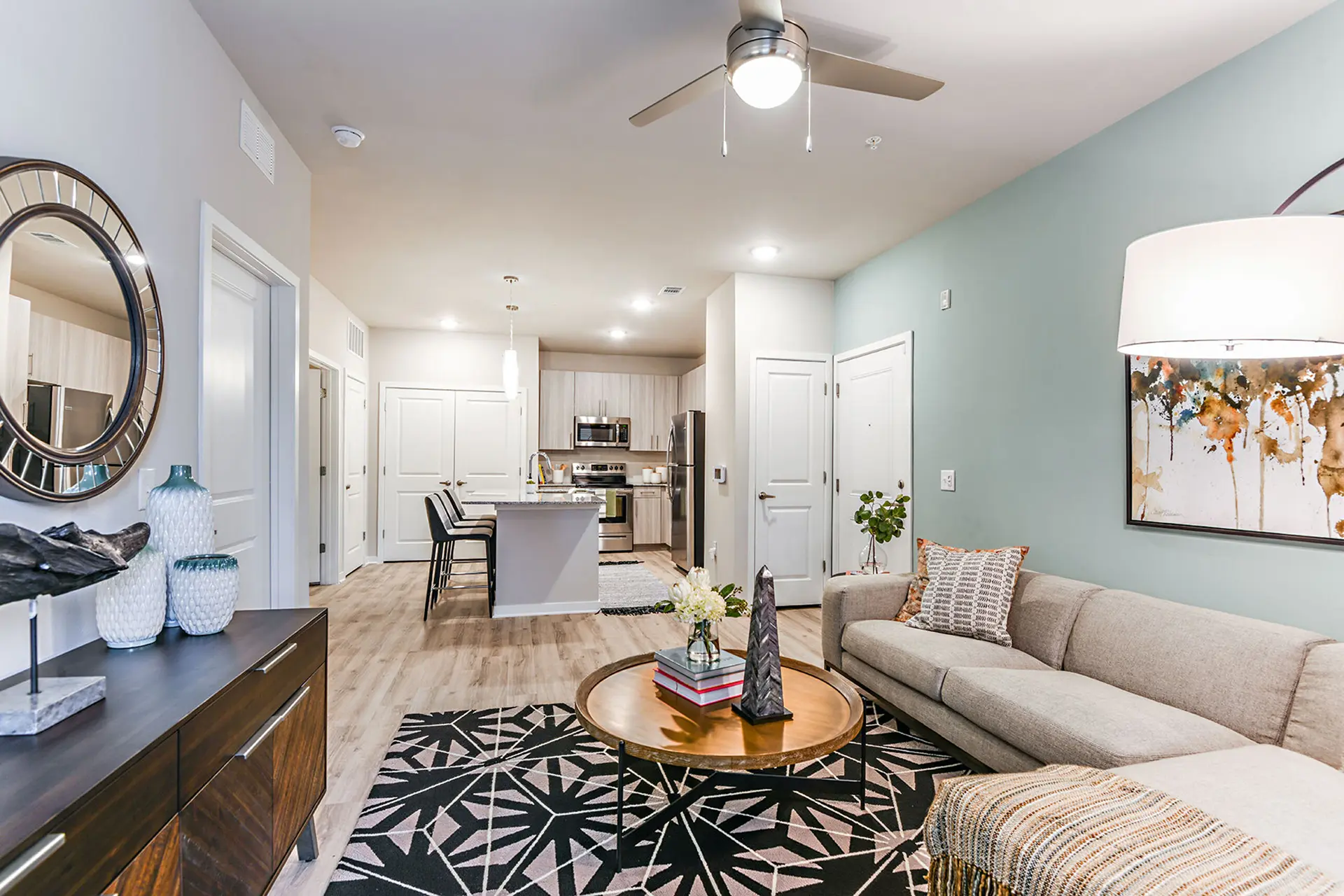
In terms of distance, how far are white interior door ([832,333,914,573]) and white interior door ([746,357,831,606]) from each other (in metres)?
0.13

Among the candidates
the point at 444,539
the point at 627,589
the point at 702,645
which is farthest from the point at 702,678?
the point at 627,589

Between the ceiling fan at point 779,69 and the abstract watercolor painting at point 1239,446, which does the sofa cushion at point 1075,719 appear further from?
the ceiling fan at point 779,69

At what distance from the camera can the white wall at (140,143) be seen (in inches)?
53.5

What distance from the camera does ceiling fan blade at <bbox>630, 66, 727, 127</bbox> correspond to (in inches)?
79.8

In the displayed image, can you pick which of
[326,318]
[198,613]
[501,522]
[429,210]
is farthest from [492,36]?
[326,318]

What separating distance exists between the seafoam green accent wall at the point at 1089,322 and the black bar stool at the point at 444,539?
3.23 metres

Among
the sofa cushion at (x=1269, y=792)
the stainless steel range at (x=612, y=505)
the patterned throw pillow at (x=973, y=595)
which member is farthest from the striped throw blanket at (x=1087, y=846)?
the stainless steel range at (x=612, y=505)

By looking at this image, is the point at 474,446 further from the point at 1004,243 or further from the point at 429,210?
the point at 1004,243

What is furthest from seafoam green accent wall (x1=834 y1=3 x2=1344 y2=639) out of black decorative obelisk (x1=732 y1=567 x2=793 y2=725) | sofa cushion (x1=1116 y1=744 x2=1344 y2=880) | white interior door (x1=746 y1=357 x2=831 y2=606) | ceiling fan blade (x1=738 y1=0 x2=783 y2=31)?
ceiling fan blade (x1=738 y1=0 x2=783 y2=31)

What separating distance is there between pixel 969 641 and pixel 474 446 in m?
5.86

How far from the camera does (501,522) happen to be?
490 cm

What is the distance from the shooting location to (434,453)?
726 centimetres

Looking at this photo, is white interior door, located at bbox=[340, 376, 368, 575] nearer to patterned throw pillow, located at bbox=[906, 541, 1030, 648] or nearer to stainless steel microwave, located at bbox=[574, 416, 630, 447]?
stainless steel microwave, located at bbox=[574, 416, 630, 447]

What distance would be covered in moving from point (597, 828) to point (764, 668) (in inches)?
30.1
